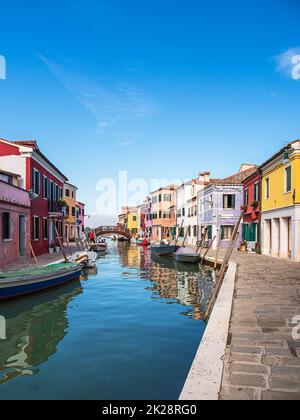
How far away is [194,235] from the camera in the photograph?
131 ft

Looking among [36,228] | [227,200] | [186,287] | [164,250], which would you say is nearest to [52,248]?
[36,228]

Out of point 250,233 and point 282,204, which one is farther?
point 250,233

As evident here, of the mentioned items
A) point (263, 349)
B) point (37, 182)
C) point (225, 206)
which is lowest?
point (263, 349)

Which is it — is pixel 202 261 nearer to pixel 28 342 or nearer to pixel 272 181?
pixel 272 181

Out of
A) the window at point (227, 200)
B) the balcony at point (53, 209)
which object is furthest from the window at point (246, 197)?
the balcony at point (53, 209)

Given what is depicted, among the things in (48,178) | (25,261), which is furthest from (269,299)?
(48,178)

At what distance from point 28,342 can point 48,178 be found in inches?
750

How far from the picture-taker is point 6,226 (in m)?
16.7

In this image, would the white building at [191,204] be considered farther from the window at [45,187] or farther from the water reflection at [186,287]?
the water reflection at [186,287]

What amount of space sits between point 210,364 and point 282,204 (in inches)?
658

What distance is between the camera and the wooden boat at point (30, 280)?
10.4 m

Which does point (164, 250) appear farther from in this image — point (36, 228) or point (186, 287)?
point (186, 287)

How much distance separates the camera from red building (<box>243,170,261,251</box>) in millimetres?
24234

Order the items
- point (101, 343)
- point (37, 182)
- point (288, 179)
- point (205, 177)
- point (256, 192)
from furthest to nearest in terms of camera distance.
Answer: point (205, 177)
point (256, 192)
point (37, 182)
point (288, 179)
point (101, 343)
